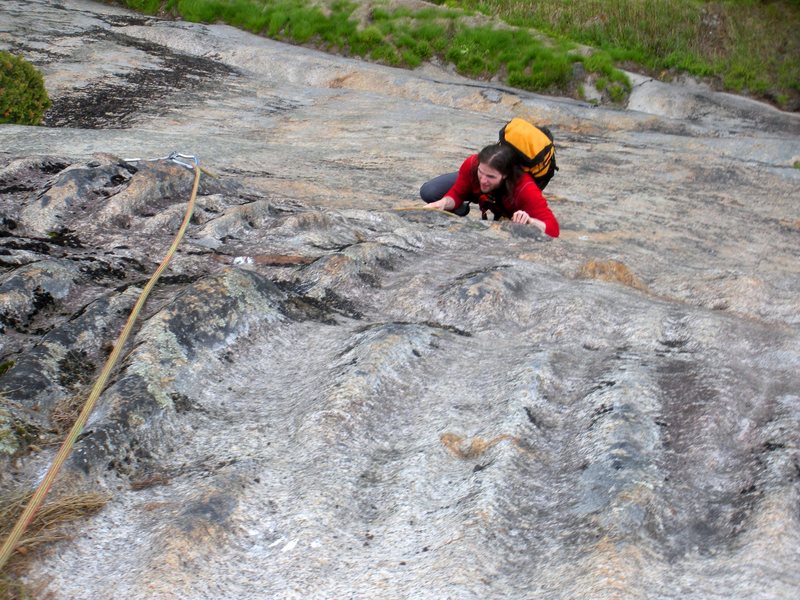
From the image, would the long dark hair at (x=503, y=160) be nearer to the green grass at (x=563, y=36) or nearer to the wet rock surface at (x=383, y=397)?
the wet rock surface at (x=383, y=397)

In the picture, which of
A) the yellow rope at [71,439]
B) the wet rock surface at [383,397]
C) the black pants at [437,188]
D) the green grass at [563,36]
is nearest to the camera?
the yellow rope at [71,439]

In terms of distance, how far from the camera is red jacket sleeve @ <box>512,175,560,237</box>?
6617mm

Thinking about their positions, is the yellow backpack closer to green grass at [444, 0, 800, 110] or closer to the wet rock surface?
the wet rock surface

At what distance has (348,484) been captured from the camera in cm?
335

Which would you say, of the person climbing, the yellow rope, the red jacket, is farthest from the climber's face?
the yellow rope

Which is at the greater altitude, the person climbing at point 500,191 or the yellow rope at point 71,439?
the person climbing at point 500,191

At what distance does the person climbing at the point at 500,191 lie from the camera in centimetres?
641

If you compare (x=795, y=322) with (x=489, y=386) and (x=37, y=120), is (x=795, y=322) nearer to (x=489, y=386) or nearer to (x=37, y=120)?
(x=489, y=386)

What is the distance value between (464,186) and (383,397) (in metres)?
3.44

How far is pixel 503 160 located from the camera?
20.9ft

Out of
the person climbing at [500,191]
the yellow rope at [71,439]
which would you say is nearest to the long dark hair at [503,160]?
the person climbing at [500,191]

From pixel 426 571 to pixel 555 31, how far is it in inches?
675

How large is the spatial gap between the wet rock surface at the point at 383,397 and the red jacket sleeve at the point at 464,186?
1.16ft

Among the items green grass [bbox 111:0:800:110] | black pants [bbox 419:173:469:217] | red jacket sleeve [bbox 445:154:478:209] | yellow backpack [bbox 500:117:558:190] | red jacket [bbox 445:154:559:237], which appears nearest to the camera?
yellow backpack [bbox 500:117:558:190]
